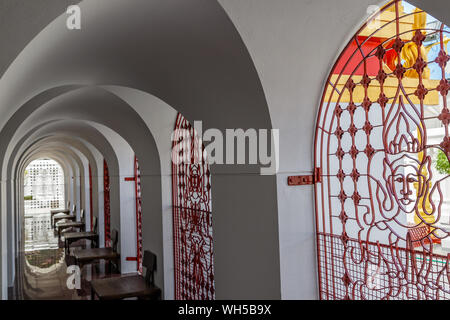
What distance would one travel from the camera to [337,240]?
11.1 ft

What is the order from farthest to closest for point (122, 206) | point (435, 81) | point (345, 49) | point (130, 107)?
point (122, 206), point (130, 107), point (345, 49), point (435, 81)

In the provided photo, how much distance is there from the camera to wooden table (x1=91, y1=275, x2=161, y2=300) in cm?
586

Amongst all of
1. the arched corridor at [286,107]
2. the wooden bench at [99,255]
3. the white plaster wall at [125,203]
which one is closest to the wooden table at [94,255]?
the wooden bench at [99,255]

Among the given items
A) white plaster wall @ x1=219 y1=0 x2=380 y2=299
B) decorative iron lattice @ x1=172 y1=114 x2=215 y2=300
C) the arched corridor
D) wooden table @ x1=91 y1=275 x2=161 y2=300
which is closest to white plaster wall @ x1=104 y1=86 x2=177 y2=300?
decorative iron lattice @ x1=172 y1=114 x2=215 y2=300

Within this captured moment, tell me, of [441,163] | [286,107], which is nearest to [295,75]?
[286,107]

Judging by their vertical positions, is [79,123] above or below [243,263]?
above

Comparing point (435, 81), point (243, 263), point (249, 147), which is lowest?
point (243, 263)

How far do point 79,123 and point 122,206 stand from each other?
2.18m

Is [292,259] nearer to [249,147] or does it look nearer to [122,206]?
[249,147]

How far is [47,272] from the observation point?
10211mm

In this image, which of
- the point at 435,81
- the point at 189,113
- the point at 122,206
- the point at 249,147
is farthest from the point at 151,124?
the point at 435,81

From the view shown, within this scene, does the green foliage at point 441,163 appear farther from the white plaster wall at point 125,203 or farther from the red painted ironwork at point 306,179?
the white plaster wall at point 125,203
